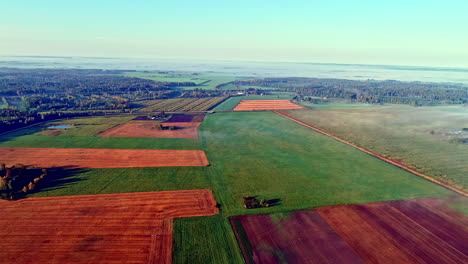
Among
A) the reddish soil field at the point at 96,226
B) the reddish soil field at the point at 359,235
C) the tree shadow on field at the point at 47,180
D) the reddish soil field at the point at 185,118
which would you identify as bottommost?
the reddish soil field at the point at 359,235

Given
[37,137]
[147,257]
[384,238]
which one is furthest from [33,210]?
[384,238]

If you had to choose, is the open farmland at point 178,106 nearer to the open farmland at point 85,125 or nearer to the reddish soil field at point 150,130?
the open farmland at point 85,125

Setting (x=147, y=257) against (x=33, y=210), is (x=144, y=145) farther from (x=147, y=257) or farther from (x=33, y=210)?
(x=147, y=257)

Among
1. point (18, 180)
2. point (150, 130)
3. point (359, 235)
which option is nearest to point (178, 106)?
point (150, 130)

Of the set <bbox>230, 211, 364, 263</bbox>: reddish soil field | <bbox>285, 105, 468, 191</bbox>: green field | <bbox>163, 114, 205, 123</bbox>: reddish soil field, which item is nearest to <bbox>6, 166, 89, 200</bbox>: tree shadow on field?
<bbox>230, 211, 364, 263</bbox>: reddish soil field

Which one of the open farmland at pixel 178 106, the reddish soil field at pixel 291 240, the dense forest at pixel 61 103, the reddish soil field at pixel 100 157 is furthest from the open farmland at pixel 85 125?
the reddish soil field at pixel 291 240
